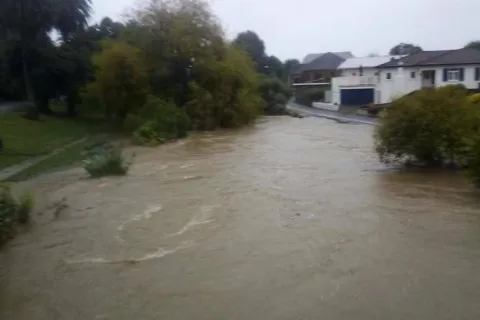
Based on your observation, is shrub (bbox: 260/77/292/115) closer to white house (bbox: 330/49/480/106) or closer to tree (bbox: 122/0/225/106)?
white house (bbox: 330/49/480/106)

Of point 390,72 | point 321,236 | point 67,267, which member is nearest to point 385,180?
point 321,236

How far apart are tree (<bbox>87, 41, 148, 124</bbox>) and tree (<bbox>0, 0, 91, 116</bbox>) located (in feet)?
14.9

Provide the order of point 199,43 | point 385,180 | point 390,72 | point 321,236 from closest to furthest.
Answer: point 321,236 → point 385,180 → point 199,43 → point 390,72

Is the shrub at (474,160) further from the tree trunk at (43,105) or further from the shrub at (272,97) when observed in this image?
A: the shrub at (272,97)

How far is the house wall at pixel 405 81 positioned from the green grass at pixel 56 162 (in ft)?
102

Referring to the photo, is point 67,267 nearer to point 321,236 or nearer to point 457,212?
point 321,236

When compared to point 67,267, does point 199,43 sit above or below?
above

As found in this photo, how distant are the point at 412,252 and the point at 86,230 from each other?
22.4 ft

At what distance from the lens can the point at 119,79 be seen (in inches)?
1487

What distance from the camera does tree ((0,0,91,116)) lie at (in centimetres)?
3928

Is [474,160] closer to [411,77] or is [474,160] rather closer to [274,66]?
[411,77]

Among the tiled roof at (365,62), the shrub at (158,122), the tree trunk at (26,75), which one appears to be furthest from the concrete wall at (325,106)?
the tree trunk at (26,75)

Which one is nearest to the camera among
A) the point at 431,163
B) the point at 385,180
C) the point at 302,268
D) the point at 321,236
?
the point at 302,268

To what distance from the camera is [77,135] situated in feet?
119
